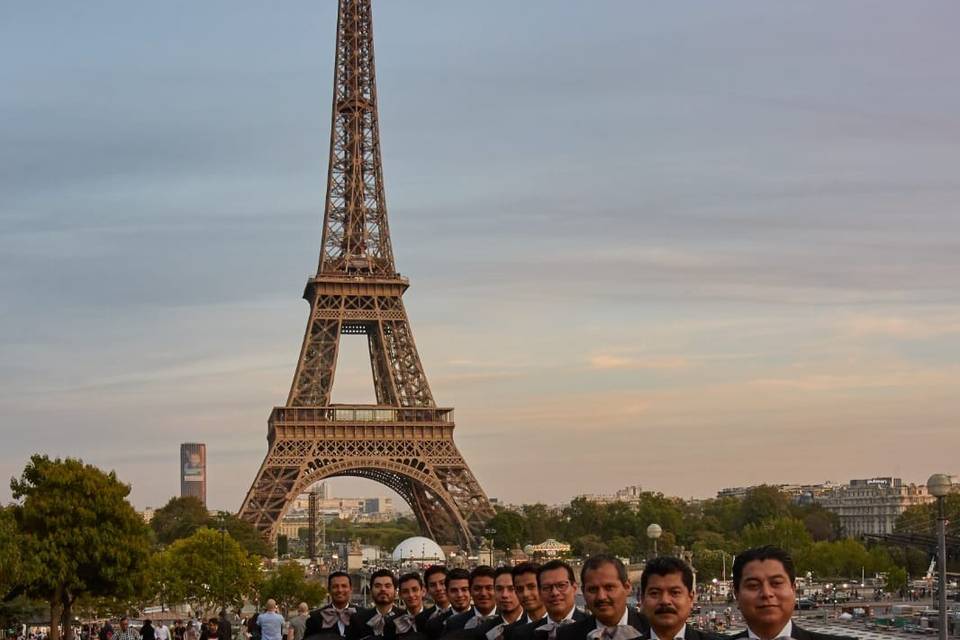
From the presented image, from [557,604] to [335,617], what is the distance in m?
3.32

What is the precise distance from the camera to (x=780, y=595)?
5.92 meters

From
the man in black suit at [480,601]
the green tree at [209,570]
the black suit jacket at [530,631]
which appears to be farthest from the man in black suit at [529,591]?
the green tree at [209,570]

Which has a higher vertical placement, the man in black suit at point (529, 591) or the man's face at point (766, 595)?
the man's face at point (766, 595)

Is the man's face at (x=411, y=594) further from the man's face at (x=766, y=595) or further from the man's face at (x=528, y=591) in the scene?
the man's face at (x=766, y=595)

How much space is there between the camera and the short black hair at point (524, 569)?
33.4ft

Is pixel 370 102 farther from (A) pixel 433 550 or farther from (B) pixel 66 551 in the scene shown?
(B) pixel 66 551

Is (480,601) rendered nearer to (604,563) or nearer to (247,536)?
(604,563)

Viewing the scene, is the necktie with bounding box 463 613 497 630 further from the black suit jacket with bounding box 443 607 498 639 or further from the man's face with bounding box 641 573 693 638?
the man's face with bounding box 641 573 693 638

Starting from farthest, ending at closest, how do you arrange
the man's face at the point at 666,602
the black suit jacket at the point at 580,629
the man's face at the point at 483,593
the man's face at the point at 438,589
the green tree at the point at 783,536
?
the green tree at the point at 783,536 → the man's face at the point at 438,589 → the man's face at the point at 483,593 → the black suit jacket at the point at 580,629 → the man's face at the point at 666,602

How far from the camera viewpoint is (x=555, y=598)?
351 inches

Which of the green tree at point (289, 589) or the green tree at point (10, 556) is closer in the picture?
the green tree at point (10, 556)

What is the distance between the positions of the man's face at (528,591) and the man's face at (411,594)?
1999 millimetres

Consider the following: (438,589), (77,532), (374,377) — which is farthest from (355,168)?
(438,589)

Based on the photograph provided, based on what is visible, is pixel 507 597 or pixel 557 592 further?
Answer: pixel 507 597
